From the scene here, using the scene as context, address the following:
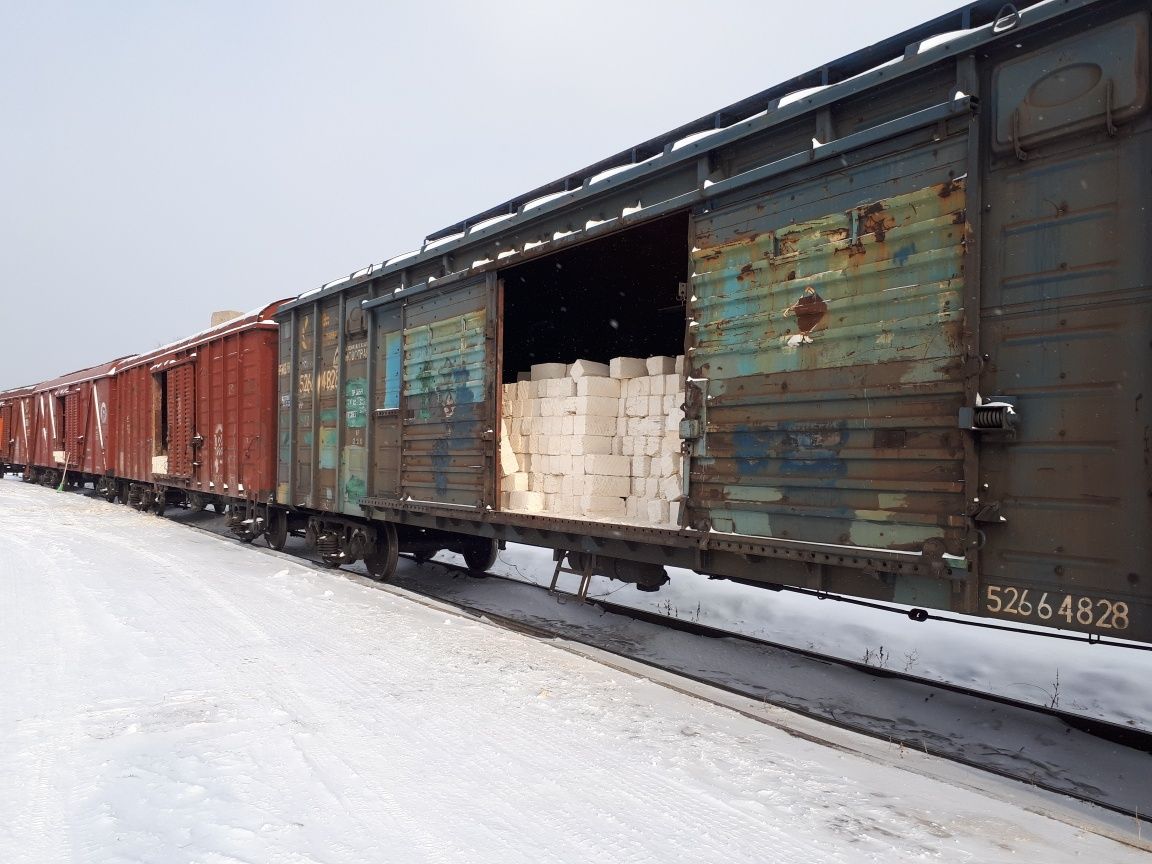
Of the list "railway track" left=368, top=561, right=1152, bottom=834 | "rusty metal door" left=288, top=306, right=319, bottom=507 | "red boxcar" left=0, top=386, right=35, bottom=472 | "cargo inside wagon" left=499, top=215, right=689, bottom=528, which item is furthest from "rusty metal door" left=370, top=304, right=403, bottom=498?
"red boxcar" left=0, top=386, right=35, bottom=472

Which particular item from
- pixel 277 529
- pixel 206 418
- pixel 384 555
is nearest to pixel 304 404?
pixel 277 529

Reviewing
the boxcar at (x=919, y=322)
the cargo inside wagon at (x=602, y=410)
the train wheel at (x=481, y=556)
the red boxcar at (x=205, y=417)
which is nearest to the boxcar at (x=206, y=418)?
the red boxcar at (x=205, y=417)

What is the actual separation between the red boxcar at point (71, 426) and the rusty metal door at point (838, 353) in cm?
1844

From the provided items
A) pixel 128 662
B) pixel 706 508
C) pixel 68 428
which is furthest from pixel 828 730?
pixel 68 428

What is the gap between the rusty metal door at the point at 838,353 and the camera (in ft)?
12.7

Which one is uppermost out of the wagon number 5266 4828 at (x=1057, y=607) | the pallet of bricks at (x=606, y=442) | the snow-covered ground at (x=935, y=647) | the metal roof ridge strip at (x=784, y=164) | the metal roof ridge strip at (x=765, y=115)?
the metal roof ridge strip at (x=765, y=115)

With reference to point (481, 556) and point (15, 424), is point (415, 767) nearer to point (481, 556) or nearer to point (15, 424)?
point (481, 556)

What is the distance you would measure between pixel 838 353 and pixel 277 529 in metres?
9.87

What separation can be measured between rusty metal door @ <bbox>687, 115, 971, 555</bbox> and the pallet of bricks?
82 cm

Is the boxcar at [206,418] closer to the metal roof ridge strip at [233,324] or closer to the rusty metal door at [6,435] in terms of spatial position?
the metal roof ridge strip at [233,324]

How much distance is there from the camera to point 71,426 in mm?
22594

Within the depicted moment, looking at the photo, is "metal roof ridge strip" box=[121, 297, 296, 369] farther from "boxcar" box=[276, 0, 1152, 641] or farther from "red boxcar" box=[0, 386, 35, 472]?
"red boxcar" box=[0, 386, 35, 472]

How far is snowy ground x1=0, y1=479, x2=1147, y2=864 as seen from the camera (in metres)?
2.88

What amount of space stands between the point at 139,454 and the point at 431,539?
10.5m
